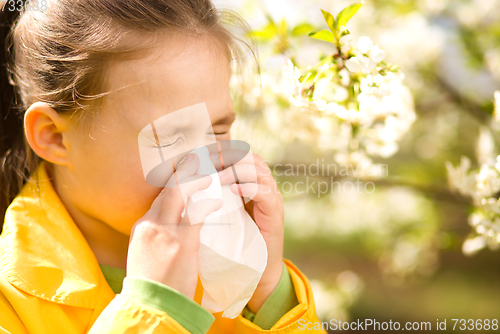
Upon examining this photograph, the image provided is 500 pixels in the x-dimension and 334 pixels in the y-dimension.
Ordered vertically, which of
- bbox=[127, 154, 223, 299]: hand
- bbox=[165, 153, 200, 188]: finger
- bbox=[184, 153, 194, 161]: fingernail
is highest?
bbox=[184, 153, 194, 161]: fingernail

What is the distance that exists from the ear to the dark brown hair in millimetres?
24

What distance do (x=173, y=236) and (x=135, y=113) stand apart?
25cm

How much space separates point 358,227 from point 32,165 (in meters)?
2.07

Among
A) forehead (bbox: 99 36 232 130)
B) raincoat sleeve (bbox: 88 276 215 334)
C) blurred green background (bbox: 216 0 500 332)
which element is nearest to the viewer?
raincoat sleeve (bbox: 88 276 215 334)

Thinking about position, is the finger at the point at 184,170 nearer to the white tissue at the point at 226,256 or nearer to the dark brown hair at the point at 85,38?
the white tissue at the point at 226,256

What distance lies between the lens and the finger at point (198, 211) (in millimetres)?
709

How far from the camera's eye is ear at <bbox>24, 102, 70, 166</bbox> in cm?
80

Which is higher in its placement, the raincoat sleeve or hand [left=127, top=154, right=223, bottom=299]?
hand [left=127, top=154, right=223, bottom=299]

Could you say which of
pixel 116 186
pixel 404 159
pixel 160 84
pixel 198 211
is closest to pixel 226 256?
pixel 198 211

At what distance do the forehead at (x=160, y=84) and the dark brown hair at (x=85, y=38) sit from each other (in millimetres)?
27

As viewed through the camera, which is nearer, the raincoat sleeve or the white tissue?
the raincoat sleeve

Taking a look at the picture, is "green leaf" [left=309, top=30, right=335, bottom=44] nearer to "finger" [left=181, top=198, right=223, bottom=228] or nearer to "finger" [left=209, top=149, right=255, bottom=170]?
"finger" [left=209, top=149, right=255, bottom=170]

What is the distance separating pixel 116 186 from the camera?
759mm

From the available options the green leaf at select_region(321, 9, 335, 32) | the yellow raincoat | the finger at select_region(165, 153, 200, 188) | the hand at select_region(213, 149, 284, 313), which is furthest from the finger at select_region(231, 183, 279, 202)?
the green leaf at select_region(321, 9, 335, 32)
